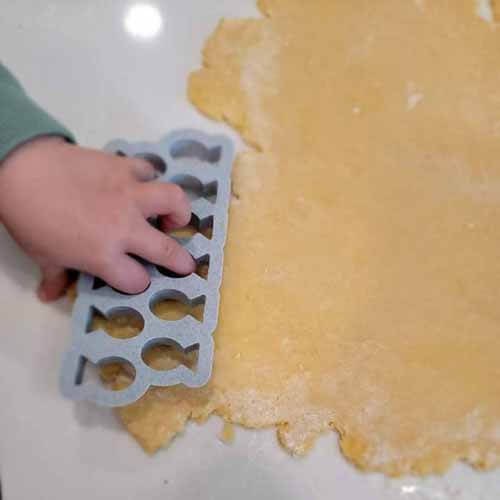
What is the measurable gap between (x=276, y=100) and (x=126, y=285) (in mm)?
275

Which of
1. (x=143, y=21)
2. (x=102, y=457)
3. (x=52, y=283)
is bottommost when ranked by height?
(x=102, y=457)

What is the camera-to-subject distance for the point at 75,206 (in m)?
0.53

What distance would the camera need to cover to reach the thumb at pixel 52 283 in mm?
557

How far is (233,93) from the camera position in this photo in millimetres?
652

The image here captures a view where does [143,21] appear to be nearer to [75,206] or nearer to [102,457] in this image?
[75,206]

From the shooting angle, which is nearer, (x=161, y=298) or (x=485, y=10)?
(x=161, y=298)

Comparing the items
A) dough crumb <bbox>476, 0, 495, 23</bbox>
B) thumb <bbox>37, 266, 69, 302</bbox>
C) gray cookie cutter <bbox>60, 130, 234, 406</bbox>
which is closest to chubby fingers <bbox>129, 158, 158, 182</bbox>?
gray cookie cutter <bbox>60, 130, 234, 406</bbox>

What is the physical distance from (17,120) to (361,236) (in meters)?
0.35

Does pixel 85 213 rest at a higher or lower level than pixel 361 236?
higher

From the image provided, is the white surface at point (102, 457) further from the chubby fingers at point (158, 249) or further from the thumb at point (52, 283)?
the chubby fingers at point (158, 249)

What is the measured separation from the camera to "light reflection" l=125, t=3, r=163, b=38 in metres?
0.72

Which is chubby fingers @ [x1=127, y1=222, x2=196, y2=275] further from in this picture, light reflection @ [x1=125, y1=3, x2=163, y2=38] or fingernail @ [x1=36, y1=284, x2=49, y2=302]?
light reflection @ [x1=125, y1=3, x2=163, y2=38]

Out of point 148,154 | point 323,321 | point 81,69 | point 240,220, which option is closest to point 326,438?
point 323,321

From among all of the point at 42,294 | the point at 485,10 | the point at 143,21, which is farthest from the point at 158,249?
the point at 485,10
